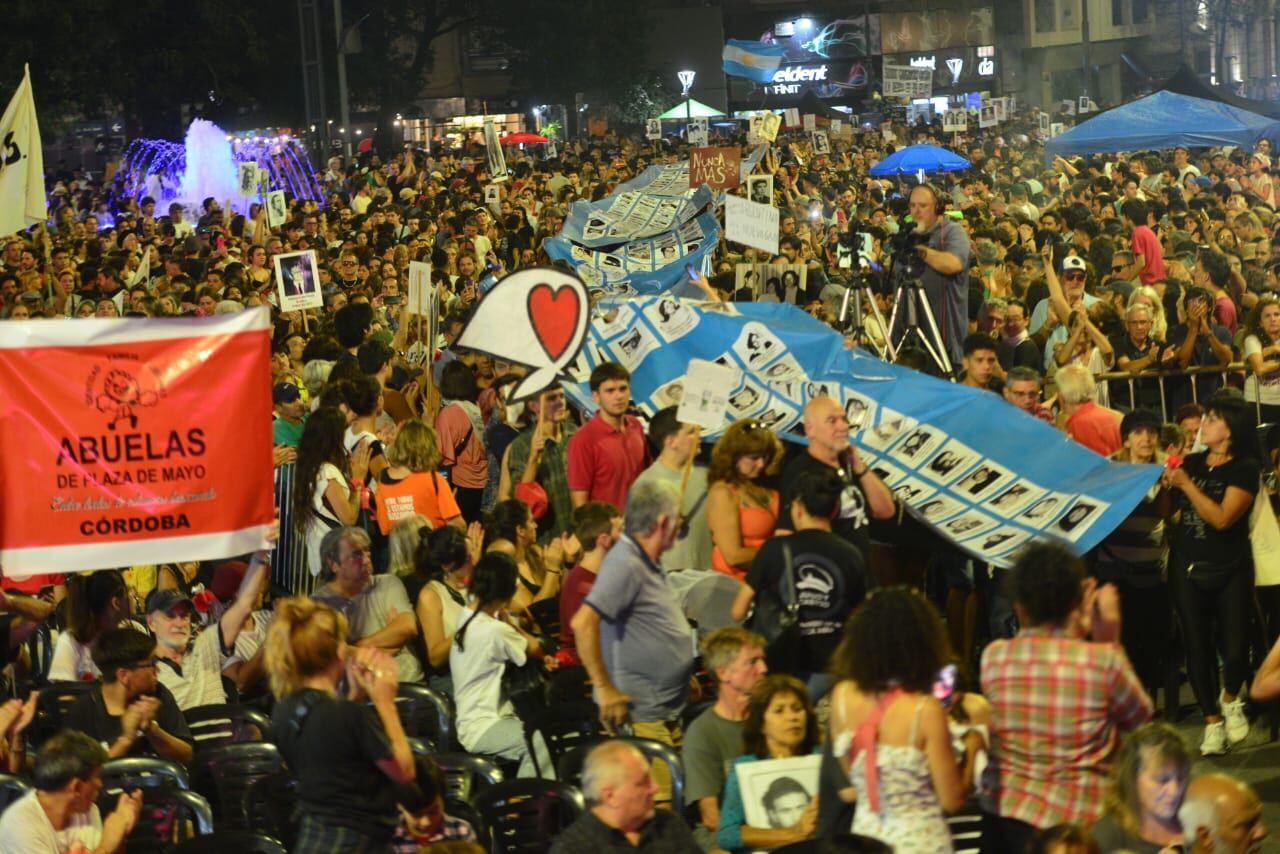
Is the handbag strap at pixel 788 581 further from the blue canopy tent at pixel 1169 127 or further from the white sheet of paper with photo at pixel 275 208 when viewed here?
the blue canopy tent at pixel 1169 127

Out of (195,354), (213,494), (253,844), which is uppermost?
(195,354)

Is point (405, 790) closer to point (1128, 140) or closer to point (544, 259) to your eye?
point (544, 259)

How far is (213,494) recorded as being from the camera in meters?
7.05

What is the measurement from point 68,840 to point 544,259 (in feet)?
46.3

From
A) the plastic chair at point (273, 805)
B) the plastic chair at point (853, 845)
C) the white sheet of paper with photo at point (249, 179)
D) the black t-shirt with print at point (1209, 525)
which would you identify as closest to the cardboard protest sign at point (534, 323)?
the plastic chair at point (273, 805)

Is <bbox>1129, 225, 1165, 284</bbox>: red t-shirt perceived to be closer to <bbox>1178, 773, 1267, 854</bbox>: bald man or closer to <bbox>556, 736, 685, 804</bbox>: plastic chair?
<bbox>556, 736, 685, 804</bbox>: plastic chair

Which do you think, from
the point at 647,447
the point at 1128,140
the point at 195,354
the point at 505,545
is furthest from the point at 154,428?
the point at 1128,140

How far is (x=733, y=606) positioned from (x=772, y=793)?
1708 millimetres

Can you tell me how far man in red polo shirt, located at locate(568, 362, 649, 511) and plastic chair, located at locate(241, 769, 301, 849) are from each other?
304 centimetres

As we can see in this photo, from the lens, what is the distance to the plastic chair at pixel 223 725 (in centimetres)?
764

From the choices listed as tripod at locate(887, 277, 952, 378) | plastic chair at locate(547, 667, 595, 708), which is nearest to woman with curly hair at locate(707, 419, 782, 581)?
plastic chair at locate(547, 667, 595, 708)

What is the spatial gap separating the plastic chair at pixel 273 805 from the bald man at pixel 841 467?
2211mm

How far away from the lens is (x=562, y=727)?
24.1ft

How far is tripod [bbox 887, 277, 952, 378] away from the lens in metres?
11.8
